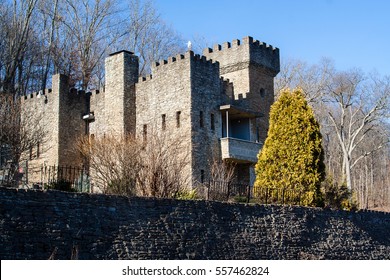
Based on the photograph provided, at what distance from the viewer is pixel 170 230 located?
663 inches

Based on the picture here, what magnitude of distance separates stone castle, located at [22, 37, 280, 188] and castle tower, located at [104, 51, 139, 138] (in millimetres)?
46

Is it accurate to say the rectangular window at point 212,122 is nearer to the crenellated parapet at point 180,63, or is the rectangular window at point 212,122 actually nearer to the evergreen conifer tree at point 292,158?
the crenellated parapet at point 180,63

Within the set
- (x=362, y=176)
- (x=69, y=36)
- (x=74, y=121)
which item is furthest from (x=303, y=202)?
(x=362, y=176)

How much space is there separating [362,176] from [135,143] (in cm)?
3273

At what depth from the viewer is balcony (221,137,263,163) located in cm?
2928

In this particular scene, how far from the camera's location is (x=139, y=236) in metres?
16.0

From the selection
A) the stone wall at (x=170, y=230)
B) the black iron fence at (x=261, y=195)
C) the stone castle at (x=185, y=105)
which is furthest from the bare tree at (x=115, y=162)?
the stone wall at (x=170, y=230)

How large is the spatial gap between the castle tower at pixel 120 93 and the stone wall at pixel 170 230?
11.8 metres

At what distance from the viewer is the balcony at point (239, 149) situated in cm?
2928

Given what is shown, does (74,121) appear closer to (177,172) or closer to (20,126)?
(20,126)

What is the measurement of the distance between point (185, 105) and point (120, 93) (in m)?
3.80

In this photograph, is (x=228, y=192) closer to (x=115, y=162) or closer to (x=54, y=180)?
(x=115, y=162)

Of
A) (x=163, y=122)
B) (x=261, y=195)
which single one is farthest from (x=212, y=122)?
(x=261, y=195)

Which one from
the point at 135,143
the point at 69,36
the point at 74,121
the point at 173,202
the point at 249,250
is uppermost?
the point at 69,36
